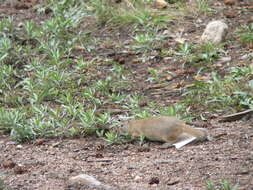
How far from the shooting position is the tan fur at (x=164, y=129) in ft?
15.8

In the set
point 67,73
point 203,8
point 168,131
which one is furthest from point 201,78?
point 203,8

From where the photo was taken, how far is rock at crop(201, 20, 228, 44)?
6.88 metres

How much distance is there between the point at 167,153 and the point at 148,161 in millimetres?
242

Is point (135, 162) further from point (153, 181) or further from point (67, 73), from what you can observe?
point (67, 73)

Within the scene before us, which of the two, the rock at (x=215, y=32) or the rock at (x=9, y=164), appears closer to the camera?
the rock at (x=9, y=164)

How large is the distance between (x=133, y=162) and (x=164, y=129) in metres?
0.46

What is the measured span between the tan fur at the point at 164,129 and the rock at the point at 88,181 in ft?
3.14

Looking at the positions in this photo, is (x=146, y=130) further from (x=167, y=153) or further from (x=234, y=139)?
(x=234, y=139)

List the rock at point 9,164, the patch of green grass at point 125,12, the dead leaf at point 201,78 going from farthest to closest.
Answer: the patch of green grass at point 125,12, the dead leaf at point 201,78, the rock at point 9,164

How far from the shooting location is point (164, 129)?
16.0 feet

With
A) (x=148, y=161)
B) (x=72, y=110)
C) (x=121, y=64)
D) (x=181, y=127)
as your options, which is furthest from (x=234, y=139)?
(x=121, y=64)

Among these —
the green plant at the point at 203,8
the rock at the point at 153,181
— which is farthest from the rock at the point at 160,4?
the rock at the point at 153,181

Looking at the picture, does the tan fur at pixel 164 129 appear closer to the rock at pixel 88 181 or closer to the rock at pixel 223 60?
the rock at pixel 88 181

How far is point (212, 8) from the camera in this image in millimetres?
7738
